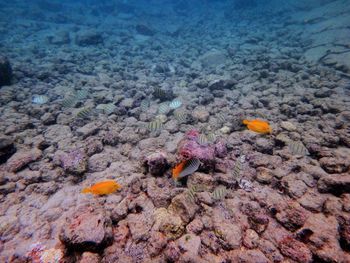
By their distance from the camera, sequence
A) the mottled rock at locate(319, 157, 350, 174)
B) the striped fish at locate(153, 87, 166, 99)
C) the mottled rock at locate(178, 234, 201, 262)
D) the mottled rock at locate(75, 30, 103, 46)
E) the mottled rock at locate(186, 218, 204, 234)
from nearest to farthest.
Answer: the mottled rock at locate(178, 234, 201, 262) → the mottled rock at locate(186, 218, 204, 234) → the mottled rock at locate(319, 157, 350, 174) → the striped fish at locate(153, 87, 166, 99) → the mottled rock at locate(75, 30, 103, 46)

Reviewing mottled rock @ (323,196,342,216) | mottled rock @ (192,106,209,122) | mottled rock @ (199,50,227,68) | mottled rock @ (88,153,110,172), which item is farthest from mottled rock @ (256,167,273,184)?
mottled rock @ (199,50,227,68)

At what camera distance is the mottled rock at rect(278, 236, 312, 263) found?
298 cm

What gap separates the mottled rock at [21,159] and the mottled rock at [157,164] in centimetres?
279

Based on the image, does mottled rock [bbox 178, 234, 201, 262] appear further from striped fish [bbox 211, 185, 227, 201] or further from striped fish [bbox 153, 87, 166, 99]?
striped fish [bbox 153, 87, 166, 99]

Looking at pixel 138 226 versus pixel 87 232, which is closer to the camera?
pixel 87 232

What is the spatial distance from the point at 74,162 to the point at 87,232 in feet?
7.32

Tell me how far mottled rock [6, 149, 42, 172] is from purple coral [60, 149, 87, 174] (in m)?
0.69

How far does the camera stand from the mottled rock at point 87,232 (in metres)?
2.94

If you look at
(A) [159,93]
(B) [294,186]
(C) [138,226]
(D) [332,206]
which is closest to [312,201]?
(D) [332,206]

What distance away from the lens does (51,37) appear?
53.7 feet

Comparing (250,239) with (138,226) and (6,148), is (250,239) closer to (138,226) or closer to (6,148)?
(138,226)

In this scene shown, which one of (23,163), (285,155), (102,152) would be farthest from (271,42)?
(23,163)

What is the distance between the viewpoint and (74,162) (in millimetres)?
4844

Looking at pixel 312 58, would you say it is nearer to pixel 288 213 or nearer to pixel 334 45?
pixel 334 45
